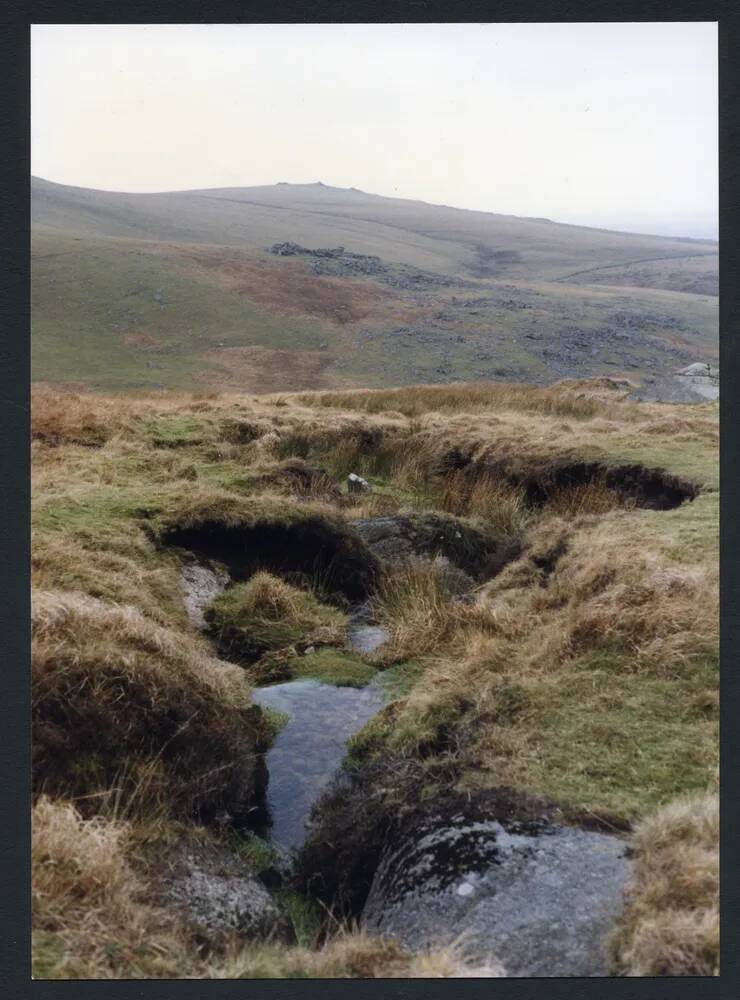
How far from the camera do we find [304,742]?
6.56 m

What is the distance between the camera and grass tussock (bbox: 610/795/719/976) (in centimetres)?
432

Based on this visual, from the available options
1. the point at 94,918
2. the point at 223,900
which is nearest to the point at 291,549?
the point at 223,900

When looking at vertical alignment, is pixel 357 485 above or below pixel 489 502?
above

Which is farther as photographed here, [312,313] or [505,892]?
[312,313]

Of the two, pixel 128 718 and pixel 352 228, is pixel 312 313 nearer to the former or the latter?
pixel 128 718

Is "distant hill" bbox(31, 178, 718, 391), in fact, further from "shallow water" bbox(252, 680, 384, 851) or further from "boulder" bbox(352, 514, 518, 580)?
"shallow water" bbox(252, 680, 384, 851)

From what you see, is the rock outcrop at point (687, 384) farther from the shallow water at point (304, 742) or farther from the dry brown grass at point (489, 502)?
the shallow water at point (304, 742)

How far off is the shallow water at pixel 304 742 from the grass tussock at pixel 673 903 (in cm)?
206

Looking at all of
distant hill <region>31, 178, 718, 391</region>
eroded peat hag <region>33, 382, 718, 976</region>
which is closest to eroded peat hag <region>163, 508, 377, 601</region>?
eroded peat hag <region>33, 382, 718, 976</region>

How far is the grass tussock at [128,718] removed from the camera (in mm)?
5082

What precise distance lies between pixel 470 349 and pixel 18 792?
163ft

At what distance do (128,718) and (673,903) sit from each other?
10.6 feet

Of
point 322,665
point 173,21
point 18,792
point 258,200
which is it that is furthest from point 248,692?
point 258,200

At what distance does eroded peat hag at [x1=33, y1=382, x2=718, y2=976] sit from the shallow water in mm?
25
